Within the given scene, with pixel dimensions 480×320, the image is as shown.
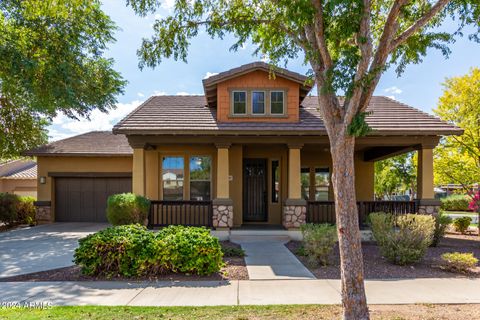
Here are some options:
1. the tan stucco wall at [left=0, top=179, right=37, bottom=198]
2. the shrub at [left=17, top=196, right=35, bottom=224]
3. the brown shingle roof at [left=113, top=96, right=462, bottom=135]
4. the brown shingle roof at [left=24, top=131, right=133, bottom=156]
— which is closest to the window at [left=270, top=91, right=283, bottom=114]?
the brown shingle roof at [left=113, top=96, right=462, bottom=135]

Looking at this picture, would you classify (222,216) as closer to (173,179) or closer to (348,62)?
(173,179)

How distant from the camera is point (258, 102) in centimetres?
1145

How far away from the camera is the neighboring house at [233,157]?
35.1 ft

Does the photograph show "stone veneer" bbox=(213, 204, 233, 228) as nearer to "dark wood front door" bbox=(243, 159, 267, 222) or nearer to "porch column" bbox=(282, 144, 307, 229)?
"porch column" bbox=(282, 144, 307, 229)

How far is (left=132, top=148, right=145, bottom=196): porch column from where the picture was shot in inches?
420

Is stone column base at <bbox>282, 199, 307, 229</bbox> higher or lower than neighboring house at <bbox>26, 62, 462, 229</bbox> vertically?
lower

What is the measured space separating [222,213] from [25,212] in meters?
10.7

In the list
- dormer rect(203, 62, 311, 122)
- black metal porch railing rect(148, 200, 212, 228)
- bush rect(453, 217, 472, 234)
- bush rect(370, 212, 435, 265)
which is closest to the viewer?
bush rect(370, 212, 435, 265)

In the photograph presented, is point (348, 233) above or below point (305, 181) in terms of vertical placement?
below

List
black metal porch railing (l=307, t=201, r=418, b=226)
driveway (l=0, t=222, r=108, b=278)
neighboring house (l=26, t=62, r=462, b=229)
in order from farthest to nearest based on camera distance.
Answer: black metal porch railing (l=307, t=201, r=418, b=226) → neighboring house (l=26, t=62, r=462, b=229) → driveway (l=0, t=222, r=108, b=278)

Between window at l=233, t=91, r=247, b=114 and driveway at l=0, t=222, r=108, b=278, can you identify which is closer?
driveway at l=0, t=222, r=108, b=278

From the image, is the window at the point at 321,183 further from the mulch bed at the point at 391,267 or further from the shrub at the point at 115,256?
the shrub at the point at 115,256

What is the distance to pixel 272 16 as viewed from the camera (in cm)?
641

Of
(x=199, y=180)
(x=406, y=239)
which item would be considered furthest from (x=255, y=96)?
(x=406, y=239)
